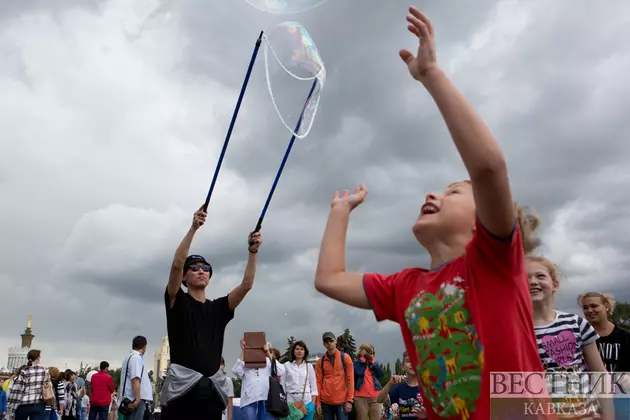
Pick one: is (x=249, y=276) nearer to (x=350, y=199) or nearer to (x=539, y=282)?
(x=539, y=282)

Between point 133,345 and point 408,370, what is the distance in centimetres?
490

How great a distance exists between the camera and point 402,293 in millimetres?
2234

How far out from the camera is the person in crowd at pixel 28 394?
33.3ft

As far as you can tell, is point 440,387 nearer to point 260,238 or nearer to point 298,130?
point 298,130

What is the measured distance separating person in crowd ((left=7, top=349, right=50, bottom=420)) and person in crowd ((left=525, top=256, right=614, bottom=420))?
30.1ft

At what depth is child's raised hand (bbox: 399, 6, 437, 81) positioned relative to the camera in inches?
76.4

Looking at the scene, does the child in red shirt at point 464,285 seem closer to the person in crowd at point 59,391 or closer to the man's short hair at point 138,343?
the man's short hair at point 138,343

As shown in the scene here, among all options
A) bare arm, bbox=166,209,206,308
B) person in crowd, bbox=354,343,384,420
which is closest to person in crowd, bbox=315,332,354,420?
person in crowd, bbox=354,343,384,420

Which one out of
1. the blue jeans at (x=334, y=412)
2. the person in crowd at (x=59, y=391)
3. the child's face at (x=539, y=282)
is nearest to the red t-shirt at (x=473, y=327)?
the child's face at (x=539, y=282)

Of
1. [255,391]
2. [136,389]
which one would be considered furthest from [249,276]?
[255,391]

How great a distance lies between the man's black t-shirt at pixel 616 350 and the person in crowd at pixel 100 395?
10.7m

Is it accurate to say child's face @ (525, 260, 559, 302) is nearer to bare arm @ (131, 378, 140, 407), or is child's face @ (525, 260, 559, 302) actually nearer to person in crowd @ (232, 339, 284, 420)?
person in crowd @ (232, 339, 284, 420)

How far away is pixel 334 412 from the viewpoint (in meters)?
10.4

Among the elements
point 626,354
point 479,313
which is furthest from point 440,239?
point 626,354
